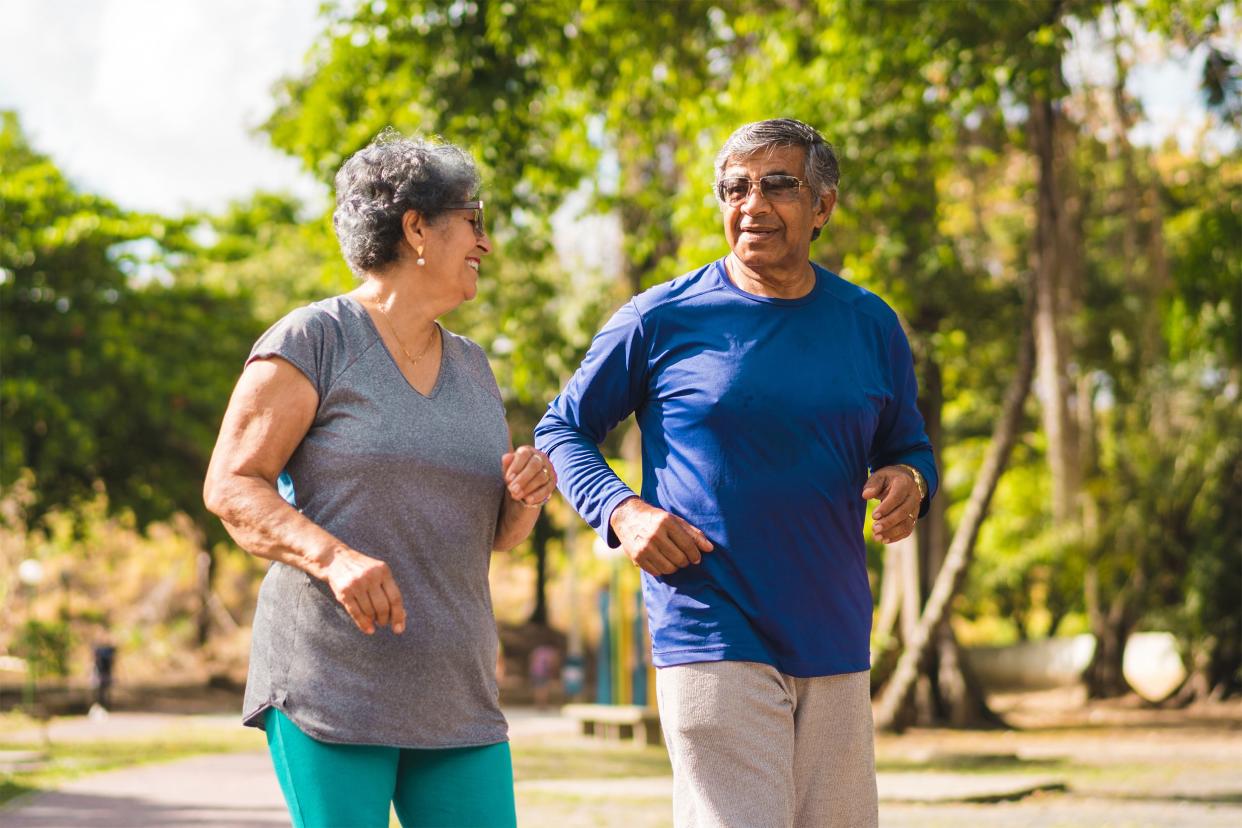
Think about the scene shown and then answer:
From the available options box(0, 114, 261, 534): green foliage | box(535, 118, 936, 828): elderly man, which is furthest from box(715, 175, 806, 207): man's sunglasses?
box(0, 114, 261, 534): green foliage

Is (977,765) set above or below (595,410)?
below

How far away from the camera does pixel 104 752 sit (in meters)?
17.3

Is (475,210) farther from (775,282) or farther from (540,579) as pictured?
(540,579)

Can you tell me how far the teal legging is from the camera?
2953 millimetres

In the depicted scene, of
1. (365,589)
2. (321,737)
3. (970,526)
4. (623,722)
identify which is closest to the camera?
(365,589)

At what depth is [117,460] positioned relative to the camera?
93.7 ft

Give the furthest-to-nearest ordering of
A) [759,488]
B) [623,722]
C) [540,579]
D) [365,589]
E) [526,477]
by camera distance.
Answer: [540,579] → [623,722] → [759,488] → [526,477] → [365,589]

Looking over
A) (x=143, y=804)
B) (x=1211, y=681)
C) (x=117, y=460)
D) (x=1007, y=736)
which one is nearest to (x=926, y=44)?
(x=143, y=804)

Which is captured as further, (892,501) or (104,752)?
(104,752)

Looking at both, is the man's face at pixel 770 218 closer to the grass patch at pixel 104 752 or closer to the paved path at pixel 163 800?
the paved path at pixel 163 800

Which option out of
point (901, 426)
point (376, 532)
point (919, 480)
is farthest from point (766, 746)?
point (376, 532)

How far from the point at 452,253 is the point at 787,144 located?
0.83 metres

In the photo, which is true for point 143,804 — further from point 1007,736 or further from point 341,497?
point 1007,736

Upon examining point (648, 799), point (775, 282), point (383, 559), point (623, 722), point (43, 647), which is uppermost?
point (775, 282)
